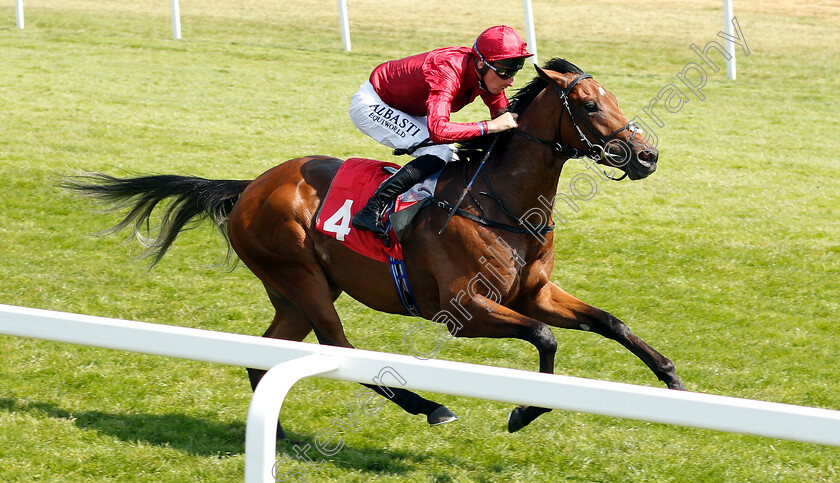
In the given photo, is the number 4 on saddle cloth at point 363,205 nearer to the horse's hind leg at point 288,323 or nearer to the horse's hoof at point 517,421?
the horse's hind leg at point 288,323

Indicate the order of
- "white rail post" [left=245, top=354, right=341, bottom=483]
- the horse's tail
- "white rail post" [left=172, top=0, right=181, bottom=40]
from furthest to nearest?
"white rail post" [left=172, top=0, right=181, bottom=40] < the horse's tail < "white rail post" [left=245, top=354, right=341, bottom=483]

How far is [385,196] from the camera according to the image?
12.8 feet

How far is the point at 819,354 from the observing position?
16.4 ft


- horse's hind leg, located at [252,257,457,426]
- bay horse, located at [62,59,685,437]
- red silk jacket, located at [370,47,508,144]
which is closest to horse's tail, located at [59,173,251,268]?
bay horse, located at [62,59,685,437]

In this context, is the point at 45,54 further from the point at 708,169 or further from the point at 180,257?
the point at 708,169

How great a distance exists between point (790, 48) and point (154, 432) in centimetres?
1474

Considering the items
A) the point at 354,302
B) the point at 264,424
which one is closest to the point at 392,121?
the point at 354,302

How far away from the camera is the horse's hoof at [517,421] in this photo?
147 inches

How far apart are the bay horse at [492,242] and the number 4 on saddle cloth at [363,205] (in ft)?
0.16

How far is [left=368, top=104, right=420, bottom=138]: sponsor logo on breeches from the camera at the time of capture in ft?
13.6

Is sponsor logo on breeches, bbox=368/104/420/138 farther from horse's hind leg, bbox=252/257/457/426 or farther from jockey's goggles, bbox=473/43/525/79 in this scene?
horse's hind leg, bbox=252/257/457/426

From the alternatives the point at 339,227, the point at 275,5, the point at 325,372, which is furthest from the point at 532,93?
the point at 275,5

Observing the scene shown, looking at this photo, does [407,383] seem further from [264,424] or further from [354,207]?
[354,207]

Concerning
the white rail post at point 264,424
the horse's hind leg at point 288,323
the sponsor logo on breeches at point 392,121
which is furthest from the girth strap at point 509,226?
the white rail post at point 264,424
